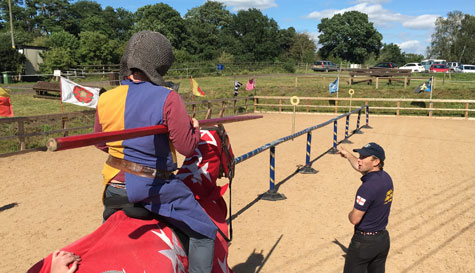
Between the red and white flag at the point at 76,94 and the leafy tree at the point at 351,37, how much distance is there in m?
59.9

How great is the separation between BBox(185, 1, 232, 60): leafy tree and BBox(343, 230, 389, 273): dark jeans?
50.6m

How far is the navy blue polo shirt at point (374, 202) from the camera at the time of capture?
3.12 metres

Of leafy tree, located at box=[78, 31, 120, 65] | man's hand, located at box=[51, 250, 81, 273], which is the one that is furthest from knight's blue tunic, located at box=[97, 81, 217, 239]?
leafy tree, located at box=[78, 31, 120, 65]

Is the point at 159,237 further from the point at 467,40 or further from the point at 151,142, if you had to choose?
the point at 467,40

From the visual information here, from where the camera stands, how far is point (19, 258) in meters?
4.50

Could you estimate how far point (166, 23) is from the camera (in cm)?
5894

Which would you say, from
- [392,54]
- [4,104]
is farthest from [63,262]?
[392,54]

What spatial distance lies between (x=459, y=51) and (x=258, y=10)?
38.0m

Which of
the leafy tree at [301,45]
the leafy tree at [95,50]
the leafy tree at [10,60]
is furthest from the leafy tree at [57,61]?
the leafy tree at [301,45]

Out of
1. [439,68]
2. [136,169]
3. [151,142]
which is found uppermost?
[439,68]

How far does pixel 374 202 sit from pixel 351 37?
7037 cm

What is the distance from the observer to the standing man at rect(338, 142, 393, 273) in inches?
124

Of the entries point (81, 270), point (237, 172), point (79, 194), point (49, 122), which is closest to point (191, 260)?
point (81, 270)

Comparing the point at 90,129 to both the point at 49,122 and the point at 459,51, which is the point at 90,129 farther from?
the point at 459,51
